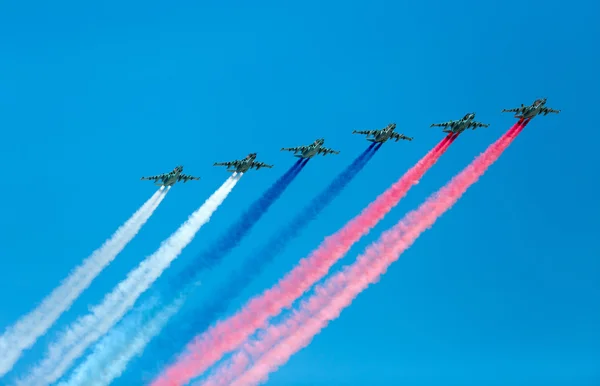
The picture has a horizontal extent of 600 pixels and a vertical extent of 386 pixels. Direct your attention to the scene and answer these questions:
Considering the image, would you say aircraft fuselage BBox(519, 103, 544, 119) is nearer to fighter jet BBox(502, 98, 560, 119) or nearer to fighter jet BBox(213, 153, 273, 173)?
fighter jet BBox(502, 98, 560, 119)

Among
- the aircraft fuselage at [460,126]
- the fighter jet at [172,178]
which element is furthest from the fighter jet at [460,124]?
the fighter jet at [172,178]

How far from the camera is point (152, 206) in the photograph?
272 feet

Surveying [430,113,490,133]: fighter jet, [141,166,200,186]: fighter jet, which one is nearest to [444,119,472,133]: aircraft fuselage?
[430,113,490,133]: fighter jet

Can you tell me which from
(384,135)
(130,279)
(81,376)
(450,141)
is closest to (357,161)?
(384,135)

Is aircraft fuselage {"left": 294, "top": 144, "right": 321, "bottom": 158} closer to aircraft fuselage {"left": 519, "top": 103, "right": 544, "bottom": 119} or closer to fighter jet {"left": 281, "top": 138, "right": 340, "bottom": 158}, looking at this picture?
fighter jet {"left": 281, "top": 138, "right": 340, "bottom": 158}

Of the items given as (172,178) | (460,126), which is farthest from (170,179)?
(460,126)

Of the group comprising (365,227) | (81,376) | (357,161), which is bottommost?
(81,376)

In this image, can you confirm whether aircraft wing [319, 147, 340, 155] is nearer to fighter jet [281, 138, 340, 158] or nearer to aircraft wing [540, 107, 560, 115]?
fighter jet [281, 138, 340, 158]

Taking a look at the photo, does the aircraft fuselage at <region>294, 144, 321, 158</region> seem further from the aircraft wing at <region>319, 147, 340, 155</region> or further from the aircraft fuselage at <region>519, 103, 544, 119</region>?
the aircraft fuselage at <region>519, 103, 544, 119</region>

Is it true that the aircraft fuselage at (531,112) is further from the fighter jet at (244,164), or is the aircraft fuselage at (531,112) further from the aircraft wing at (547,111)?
the fighter jet at (244,164)

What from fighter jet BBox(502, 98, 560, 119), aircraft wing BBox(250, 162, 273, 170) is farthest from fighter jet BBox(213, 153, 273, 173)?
fighter jet BBox(502, 98, 560, 119)

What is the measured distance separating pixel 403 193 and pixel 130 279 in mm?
27706

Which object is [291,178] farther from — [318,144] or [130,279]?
[130,279]

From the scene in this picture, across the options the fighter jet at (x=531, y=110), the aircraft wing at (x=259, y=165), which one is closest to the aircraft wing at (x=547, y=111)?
the fighter jet at (x=531, y=110)
